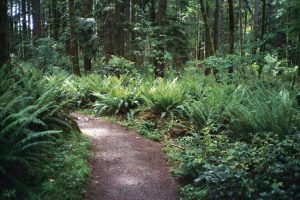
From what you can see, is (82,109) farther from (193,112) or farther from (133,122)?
(193,112)

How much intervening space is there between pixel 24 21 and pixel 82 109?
3102 centimetres

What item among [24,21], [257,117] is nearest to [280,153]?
[257,117]

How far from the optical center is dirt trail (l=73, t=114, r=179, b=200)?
6.52 meters

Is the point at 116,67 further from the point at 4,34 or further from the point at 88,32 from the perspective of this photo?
the point at 4,34

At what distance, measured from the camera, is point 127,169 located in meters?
7.59

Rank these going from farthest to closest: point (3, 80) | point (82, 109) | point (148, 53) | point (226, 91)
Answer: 1. point (148, 53)
2. point (82, 109)
3. point (226, 91)
4. point (3, 80)

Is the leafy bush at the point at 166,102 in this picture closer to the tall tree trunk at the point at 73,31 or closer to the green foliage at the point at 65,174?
the green foliage at the point at 65,174

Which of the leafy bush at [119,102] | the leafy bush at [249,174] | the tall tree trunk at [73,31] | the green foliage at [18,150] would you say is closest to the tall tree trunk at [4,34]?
the green foliage at [18,150]

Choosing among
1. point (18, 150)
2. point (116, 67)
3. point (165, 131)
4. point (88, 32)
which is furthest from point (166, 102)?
point (88, 32)

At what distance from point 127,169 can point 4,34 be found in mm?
3768

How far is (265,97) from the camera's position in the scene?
32.9ft

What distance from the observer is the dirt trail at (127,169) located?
652cm

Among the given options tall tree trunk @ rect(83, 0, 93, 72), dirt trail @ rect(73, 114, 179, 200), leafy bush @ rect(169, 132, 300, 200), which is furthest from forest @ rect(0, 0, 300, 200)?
tall tree trunk @ rect(83, 0, 93, 72)

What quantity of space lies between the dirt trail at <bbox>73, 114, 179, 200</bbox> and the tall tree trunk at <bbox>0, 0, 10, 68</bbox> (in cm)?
283
